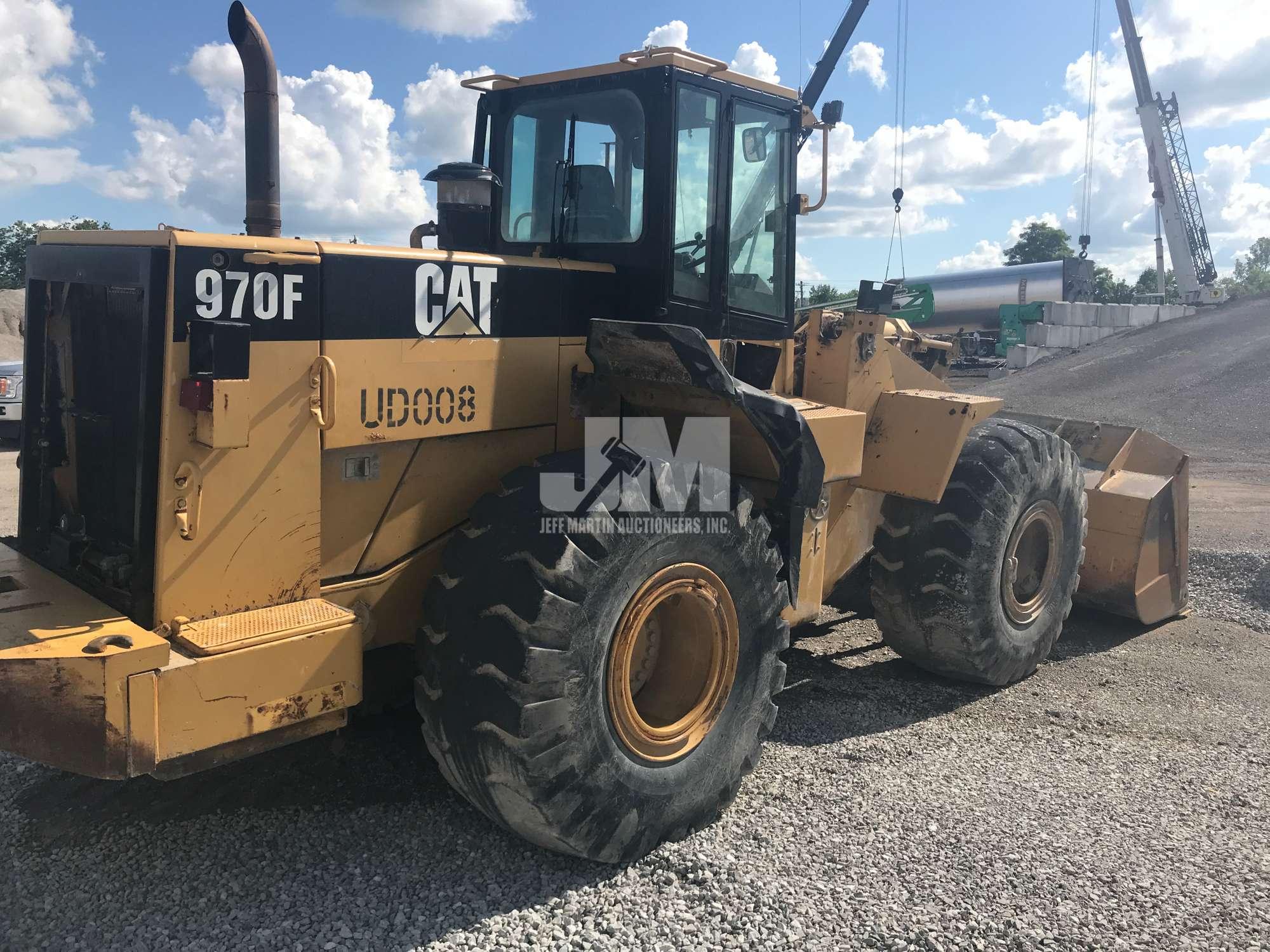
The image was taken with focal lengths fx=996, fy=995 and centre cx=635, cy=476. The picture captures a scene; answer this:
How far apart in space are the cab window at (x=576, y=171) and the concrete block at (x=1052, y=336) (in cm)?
2702

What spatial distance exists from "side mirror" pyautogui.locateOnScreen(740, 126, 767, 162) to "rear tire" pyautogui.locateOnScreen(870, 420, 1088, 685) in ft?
6.75

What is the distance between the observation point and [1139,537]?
667 cm

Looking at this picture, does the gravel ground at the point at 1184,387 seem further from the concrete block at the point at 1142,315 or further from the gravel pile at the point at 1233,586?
the gravel pile at the point at 1233,586

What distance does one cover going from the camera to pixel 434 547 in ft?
12.4

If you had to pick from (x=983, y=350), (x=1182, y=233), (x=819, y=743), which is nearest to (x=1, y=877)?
(x=819, y=743)

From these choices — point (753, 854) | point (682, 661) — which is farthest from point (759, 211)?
point (753, 854)

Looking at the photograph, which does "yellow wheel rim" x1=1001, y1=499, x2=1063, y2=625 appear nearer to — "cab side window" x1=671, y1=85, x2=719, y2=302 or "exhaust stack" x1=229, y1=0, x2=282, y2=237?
"cab side window" x1=671, y1=85, x2=719, y2=302

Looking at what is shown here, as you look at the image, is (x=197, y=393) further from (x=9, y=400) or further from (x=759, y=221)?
(x=9, y=400)

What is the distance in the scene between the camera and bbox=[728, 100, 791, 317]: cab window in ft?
15.2

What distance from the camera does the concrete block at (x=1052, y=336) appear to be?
2888 centimetres

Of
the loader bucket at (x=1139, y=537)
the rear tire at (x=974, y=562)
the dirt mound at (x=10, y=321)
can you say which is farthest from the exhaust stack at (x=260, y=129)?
the dirt mound at (x=10, y=321)

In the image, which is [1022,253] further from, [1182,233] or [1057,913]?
[1057,913]

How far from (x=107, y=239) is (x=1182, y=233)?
128ft

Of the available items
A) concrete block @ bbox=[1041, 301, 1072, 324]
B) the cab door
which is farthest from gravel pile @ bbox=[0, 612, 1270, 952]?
concrete block @ bbox=[1041, 301, 1072, 324]
